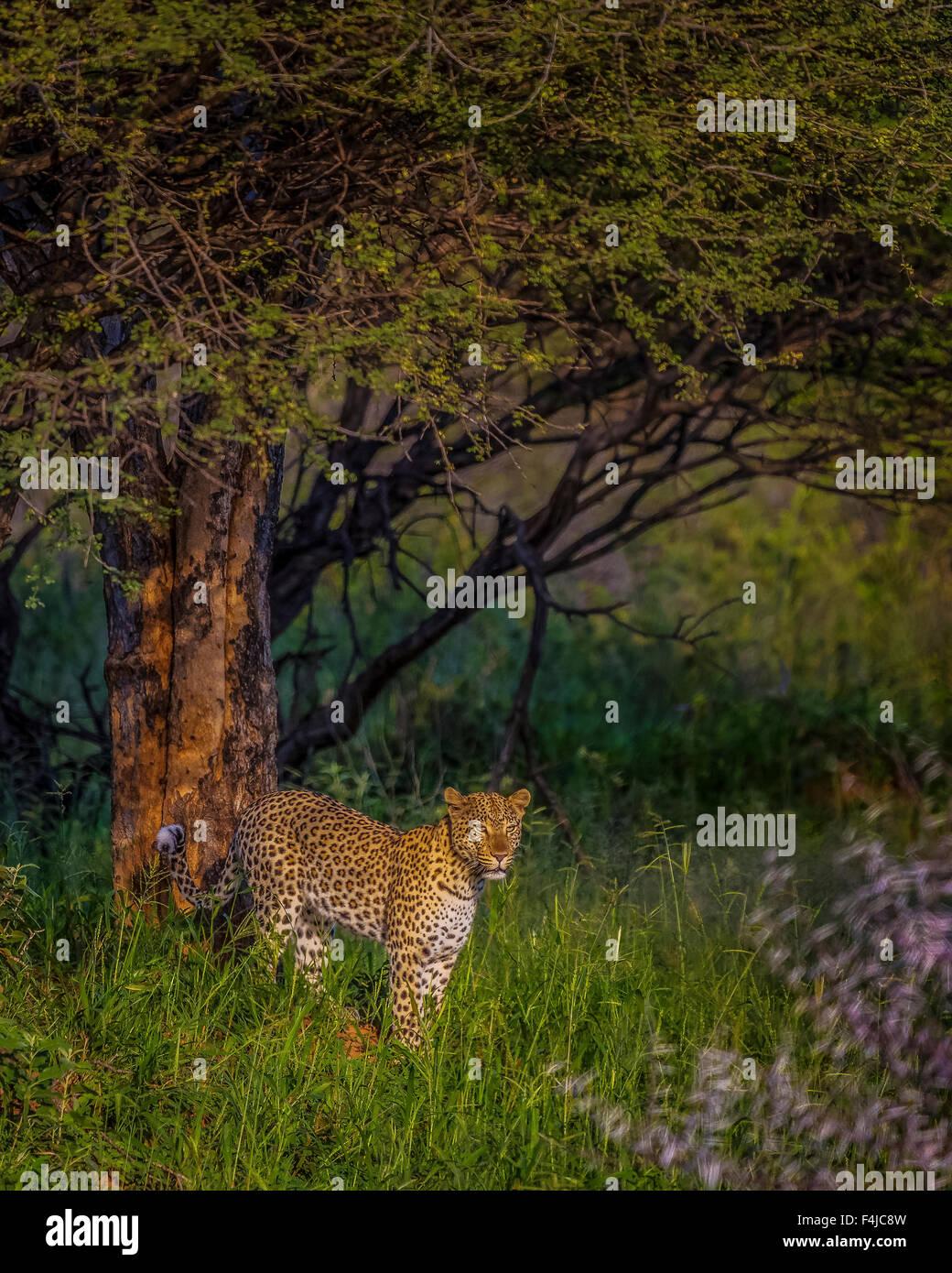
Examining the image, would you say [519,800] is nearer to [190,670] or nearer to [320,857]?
[320,857]

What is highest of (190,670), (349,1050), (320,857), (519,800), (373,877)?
(190,670)

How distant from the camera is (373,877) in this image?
23.5ft

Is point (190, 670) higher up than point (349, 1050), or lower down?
higher up

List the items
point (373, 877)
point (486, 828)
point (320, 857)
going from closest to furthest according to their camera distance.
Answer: point (486, 828)
point (373, 877)
point (320, 857)

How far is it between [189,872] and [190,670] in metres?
0.97

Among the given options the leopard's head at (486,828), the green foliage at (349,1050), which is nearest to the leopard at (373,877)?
the leopard's head at (486,828)

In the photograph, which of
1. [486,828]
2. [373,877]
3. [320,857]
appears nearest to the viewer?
[486,828]

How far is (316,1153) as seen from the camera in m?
5.98

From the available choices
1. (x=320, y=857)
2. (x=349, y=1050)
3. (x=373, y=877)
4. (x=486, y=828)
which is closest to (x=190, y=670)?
(x=320, y=857)

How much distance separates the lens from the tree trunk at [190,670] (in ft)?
25.4

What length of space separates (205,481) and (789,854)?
4.17 metres

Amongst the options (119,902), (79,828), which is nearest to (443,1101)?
(119,902)

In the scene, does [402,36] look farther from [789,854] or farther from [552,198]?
[789,854]

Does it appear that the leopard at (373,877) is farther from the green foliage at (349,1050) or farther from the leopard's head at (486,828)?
the green foliage at (349,1050)
